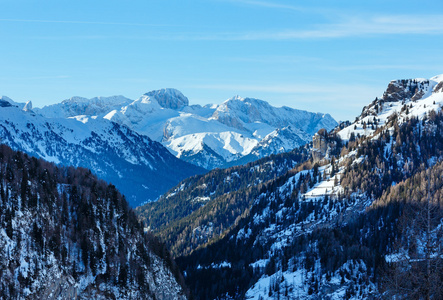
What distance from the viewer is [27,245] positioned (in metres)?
157

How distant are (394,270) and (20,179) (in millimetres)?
144810

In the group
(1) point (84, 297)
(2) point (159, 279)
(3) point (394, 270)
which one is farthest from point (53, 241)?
(3) point (394, 270)

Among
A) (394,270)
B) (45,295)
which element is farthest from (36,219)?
(394,270)

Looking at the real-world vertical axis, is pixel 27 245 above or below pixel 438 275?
above

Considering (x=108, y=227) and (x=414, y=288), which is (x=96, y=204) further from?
(x=414, y=288)

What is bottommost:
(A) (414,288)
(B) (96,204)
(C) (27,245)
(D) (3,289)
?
(A) (414,288)

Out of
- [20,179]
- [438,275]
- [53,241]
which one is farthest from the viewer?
[20,179]

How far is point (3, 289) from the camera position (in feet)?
464

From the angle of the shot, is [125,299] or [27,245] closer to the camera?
[27,245]

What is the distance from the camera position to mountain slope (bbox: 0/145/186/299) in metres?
152

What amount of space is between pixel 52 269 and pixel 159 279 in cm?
4819

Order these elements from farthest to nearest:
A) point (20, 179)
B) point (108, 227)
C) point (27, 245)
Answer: point (108, 227), point (20, 179), point (27, 245)

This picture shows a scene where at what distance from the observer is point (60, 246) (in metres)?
168

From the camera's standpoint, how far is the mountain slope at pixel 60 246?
498 ft
